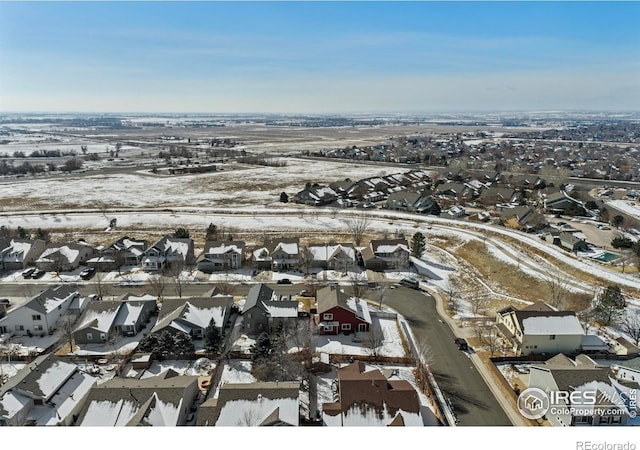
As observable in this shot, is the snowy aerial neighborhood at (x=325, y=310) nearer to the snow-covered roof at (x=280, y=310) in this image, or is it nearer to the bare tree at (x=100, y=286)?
the snow-covered roof at (x=280, y=310)

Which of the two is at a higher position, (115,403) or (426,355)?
(115,403)

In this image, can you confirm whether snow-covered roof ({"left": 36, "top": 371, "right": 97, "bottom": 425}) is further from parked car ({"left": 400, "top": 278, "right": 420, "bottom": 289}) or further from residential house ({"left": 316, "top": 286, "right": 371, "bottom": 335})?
parked car ({"left": 400, "top": 278, "right": 420, "bottom": 289})

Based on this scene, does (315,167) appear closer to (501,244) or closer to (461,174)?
(461,174)

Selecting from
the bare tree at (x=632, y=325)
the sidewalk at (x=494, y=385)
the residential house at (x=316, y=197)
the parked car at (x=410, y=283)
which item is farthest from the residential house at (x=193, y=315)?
the residential house at (x=316, y=197)

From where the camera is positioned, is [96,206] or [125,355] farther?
[96,206]

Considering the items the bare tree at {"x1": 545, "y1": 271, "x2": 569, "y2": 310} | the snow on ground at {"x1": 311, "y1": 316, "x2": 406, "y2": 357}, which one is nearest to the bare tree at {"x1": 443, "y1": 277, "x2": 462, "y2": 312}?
the snow on ground at {"x1": 311, "y1": 316, "x2": 406, "y2": 357}

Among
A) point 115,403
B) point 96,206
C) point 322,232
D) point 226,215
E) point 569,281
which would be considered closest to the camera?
point 115,403

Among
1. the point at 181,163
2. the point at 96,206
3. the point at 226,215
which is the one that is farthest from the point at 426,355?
the point at 181,163
